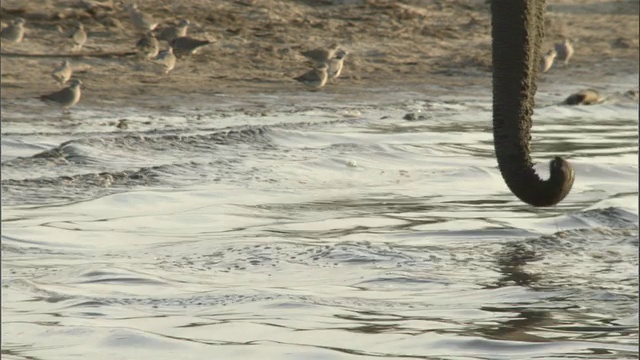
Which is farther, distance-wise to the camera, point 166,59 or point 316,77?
point 166,59

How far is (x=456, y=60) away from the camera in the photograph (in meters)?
17.0

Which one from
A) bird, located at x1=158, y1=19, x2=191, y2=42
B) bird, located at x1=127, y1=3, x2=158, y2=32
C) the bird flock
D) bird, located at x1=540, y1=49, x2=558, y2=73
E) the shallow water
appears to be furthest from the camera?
bird, located at x1=540, y1=49, x2=558, y2=73

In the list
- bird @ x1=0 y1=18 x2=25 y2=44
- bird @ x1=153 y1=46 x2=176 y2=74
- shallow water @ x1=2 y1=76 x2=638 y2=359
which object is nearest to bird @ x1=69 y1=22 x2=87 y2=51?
bird @ x1=0 y1=18 x2=25 y2=44

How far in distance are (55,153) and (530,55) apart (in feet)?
19.2

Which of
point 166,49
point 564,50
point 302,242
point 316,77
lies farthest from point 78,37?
point 302,242

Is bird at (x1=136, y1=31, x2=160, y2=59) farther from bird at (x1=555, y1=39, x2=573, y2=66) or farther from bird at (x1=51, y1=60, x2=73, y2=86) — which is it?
bird at (x1=555, y1=39, x2=573, y2=66)

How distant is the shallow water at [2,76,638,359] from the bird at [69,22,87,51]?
1815mm

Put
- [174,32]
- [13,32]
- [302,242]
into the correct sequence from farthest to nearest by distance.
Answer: [174,32] < [13,32] < [302,242]

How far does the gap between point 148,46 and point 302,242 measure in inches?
311

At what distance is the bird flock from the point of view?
577 inches

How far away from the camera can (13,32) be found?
1463cm

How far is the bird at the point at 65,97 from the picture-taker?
41.9ft

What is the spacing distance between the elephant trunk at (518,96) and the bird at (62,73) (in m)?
8.88

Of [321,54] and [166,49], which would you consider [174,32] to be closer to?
[166,49]
